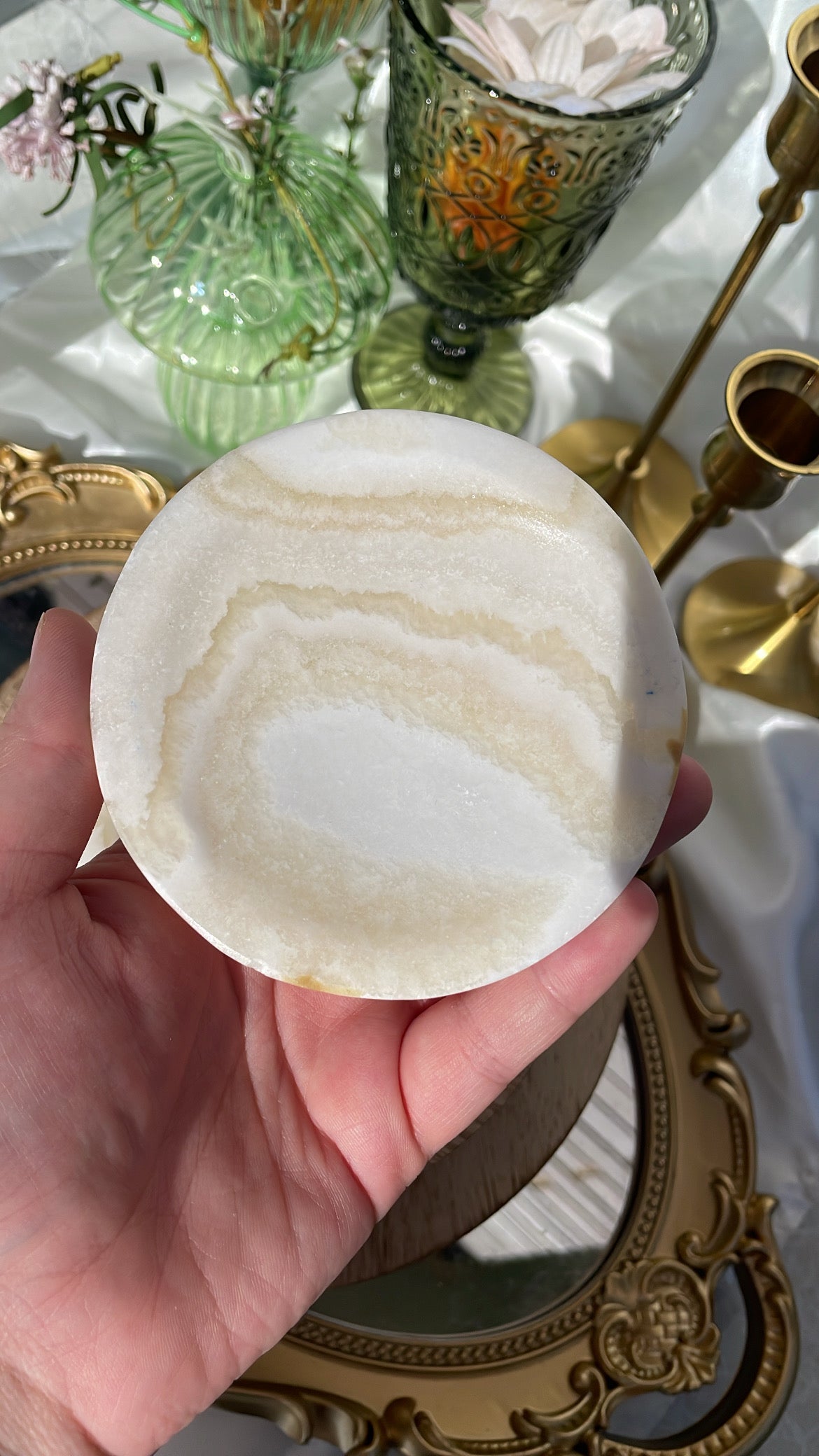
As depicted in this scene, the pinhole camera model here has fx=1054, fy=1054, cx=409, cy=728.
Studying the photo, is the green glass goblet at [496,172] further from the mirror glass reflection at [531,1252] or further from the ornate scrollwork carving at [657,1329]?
the ornate scrollwork carving at [657,1329]

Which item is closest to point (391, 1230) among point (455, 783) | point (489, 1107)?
point (489, 1107)

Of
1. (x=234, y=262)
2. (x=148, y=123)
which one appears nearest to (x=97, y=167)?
(x=148, y=123)

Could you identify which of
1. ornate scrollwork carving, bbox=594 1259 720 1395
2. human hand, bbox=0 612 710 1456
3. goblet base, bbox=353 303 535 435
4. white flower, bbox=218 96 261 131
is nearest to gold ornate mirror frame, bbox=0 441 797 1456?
ornate scrollwork carving, bbox=594 1259 720 1395

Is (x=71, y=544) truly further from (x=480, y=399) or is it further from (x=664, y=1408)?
(x=664, y=1408)

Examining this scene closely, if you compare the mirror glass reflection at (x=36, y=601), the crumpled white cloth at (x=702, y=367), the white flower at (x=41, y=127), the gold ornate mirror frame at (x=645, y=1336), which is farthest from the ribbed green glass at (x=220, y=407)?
the gold ornate mirror frame at (x=645, y=1336)

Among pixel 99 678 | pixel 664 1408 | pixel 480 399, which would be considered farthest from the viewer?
pixel 480 399

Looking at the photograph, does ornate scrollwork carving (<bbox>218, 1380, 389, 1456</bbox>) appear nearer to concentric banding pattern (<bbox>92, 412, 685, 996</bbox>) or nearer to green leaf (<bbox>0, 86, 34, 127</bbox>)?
concentric banding pattern (<bbox>92, 412, 685, 996</bbox>)
